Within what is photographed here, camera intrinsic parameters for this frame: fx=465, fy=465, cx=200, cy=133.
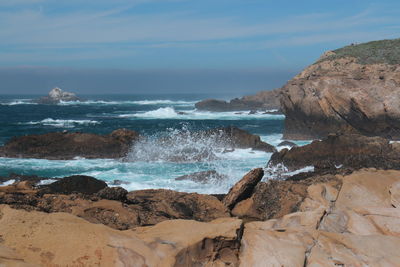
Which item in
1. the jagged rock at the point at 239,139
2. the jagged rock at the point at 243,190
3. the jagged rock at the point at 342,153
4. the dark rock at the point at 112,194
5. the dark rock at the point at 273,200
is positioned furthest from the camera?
the jagged rock at the point at 239,139

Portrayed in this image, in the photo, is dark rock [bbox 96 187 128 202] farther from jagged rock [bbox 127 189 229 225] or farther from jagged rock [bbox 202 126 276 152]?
jagged rock [bbox 202 126 276 152]

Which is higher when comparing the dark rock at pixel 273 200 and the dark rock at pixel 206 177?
the dark rock at pixel 273 200

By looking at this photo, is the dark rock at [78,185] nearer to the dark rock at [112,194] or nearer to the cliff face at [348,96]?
the dark rock at [112,194]

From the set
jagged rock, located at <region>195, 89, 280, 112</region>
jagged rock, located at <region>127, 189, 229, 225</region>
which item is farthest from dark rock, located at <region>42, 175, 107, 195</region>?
jagged rock, located at <region>195, 89, 280, 112</region>

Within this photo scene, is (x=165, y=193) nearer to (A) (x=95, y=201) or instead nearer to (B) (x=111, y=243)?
(A) (x=95, y=201)

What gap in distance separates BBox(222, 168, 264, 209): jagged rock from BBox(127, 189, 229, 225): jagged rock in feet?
1.35

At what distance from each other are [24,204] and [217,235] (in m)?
3.93

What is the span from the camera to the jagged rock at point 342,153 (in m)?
18.3

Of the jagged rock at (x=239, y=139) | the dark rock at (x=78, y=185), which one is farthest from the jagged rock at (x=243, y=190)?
the jagged rock at (x=239, y=139)

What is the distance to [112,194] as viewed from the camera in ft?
32.2

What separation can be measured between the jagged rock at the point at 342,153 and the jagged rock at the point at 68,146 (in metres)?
9.93

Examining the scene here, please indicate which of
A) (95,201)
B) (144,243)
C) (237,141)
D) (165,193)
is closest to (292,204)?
(165,193)

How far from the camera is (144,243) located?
595 cm

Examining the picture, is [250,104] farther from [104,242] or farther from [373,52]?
[104,242]
